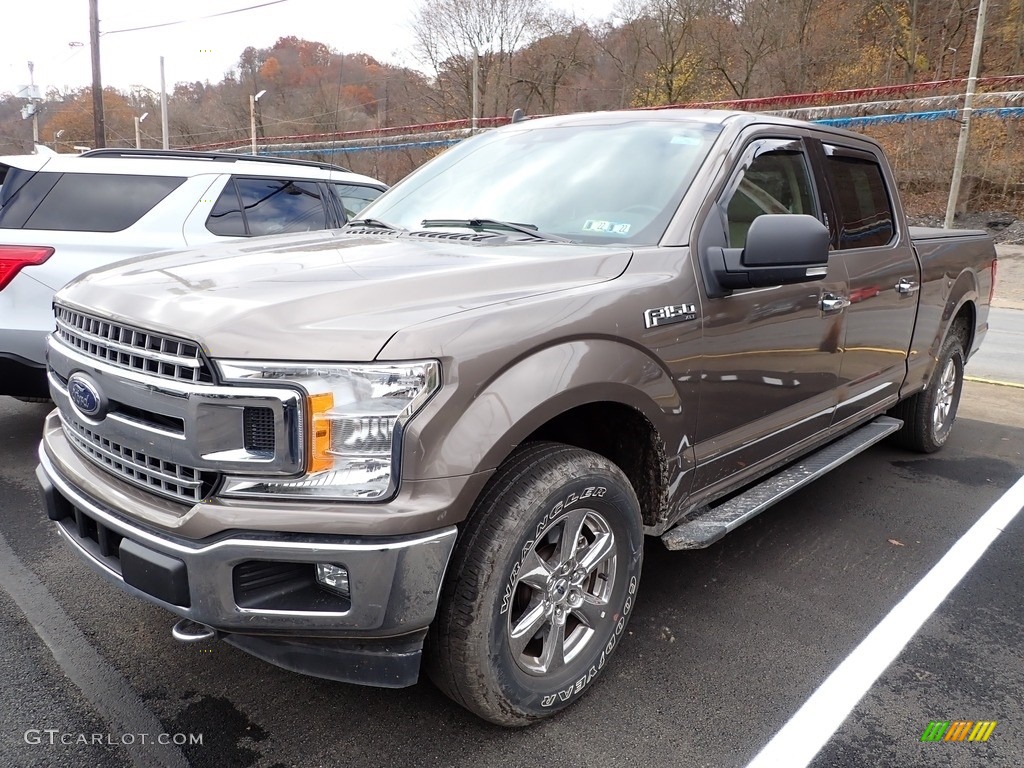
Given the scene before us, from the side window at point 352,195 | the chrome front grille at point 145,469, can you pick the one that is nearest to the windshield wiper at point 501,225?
the chrome front grille at point 145,469

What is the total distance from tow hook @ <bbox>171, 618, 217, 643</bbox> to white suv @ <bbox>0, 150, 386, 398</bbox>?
109 inches

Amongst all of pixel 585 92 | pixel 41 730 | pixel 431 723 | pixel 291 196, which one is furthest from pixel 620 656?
pixel 585 92

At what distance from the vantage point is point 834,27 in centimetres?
3644

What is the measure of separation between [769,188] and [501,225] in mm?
1207

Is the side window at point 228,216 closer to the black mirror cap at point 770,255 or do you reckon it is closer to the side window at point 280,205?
the side window at point 280,205

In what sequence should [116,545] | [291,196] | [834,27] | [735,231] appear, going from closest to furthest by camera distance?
[116,545], [735,231], [291,196], [834,27]

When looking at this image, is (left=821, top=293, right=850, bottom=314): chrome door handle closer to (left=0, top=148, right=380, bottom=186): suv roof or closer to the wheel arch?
the wheel arch

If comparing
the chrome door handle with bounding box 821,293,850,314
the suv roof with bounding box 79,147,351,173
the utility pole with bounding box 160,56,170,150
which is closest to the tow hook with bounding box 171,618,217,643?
the chrome door handle with bounding box 821,293,850,314

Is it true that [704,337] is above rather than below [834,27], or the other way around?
below

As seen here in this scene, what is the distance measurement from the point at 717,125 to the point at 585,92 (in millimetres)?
47844

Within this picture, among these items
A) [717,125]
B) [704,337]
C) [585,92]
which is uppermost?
[585,92]

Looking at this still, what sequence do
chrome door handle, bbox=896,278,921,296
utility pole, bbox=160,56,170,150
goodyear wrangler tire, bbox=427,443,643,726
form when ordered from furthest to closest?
utility pole, bbox=160,56,170,150, chrome door handle, bbox=896,278,921,296, goodyear wrangler tire, bbox=427,443,643,726

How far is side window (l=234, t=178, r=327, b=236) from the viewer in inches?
220

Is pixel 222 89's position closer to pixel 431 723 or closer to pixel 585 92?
pixel 585 92
